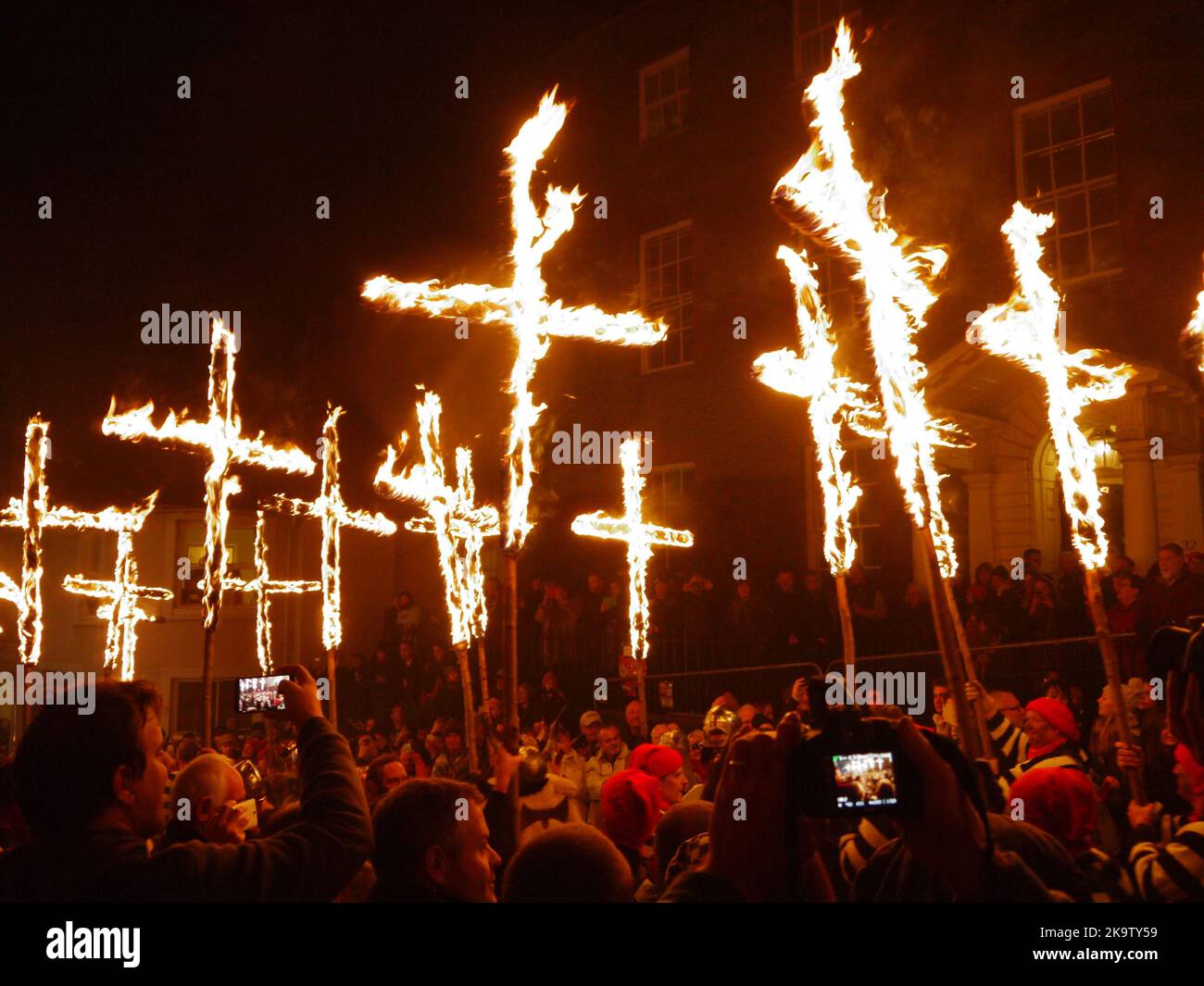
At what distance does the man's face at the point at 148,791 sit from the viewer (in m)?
2.57

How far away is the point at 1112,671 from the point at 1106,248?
10.2 m

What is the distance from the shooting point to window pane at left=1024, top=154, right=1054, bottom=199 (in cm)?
1470

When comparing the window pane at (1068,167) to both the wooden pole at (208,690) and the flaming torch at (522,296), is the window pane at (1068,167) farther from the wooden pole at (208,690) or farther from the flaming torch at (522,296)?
the wooden pole at (208,690)

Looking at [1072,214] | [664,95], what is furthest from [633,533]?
[664,95]

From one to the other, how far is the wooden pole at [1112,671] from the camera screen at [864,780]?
3.52 metres

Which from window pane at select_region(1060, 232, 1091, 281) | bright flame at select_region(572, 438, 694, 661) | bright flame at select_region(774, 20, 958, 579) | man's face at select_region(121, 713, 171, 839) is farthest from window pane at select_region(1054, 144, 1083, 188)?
man's face at select_region(121, 713, 171, 839)

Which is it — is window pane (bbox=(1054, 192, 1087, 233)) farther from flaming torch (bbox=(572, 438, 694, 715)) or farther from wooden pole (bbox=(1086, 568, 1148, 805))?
wooden pole (bbox=(1086, 568, 1148, 805))

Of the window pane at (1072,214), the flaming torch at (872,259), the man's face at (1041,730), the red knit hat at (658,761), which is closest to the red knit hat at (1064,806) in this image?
the flaming torch at (872,259)

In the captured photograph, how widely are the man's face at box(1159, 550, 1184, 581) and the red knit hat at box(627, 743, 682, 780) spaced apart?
210 inches

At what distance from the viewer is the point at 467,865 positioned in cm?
301

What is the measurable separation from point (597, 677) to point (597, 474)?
5803 millimetres
